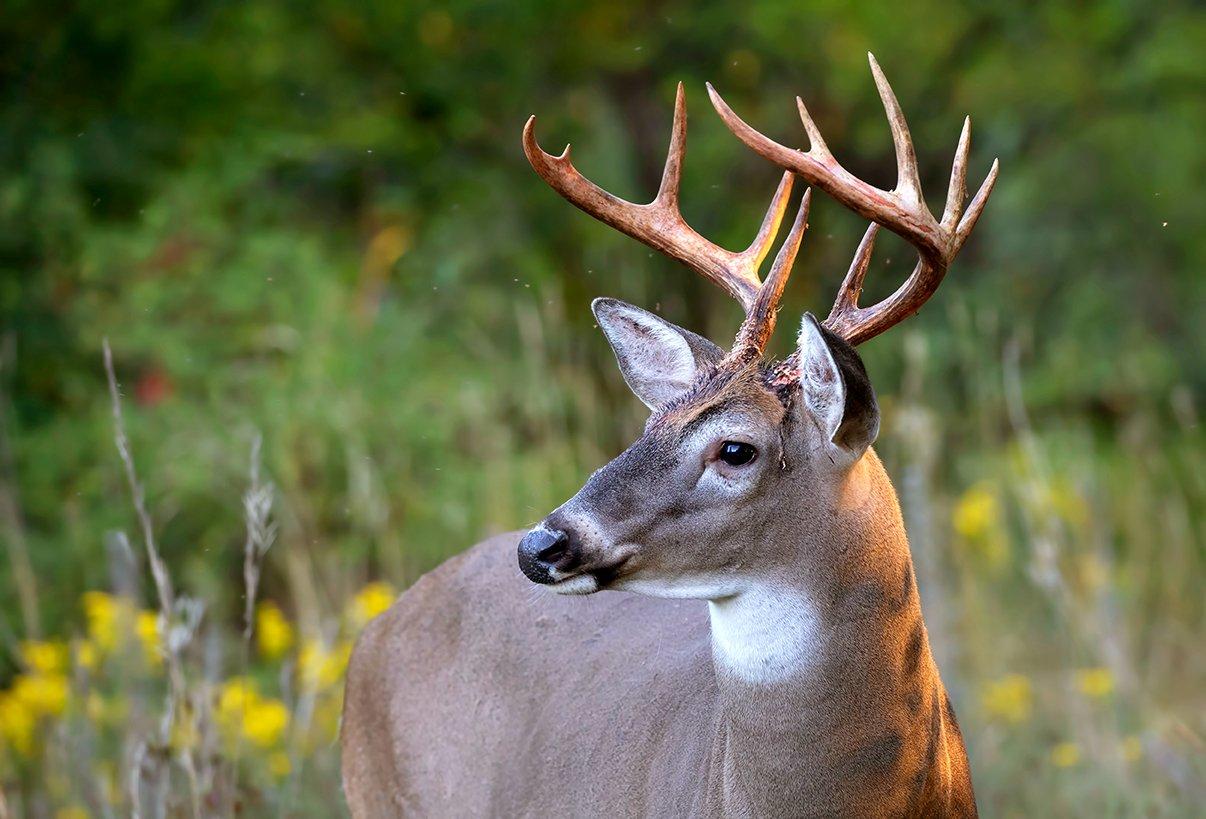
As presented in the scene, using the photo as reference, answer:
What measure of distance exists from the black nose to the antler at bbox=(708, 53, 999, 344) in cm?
69

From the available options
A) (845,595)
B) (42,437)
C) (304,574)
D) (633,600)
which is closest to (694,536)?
(845,595)

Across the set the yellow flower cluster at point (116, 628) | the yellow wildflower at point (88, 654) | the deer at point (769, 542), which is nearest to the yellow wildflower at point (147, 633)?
the yellow flower cluster at point (116, 628)

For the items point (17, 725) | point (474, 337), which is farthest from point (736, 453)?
point (474, 337)

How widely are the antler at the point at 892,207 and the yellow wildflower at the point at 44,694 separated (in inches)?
122

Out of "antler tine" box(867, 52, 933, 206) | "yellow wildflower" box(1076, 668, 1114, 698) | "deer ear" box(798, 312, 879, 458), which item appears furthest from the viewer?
"yellow wildflower" box(1076, 668, 1114, 698)

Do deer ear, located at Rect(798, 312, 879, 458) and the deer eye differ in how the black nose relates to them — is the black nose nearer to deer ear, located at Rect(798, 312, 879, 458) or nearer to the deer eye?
the deer eye

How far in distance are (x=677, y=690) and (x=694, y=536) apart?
2.08 ft

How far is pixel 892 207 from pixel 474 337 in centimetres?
520

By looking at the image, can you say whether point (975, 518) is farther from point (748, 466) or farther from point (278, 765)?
point (748, 466)

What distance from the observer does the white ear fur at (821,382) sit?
2891mm

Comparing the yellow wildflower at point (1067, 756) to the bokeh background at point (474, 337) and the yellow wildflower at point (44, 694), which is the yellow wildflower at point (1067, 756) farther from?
the yellow wildflower at point (44, 694)

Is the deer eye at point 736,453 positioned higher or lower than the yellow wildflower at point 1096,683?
higher

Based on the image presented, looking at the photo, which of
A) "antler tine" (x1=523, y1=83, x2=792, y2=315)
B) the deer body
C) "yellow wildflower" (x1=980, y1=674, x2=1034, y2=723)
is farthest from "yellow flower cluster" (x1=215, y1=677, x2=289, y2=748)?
"yellow wildflower" (x1=980, y1=674, x2=1034, y2=723)

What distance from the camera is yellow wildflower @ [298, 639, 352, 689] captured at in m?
5.14
